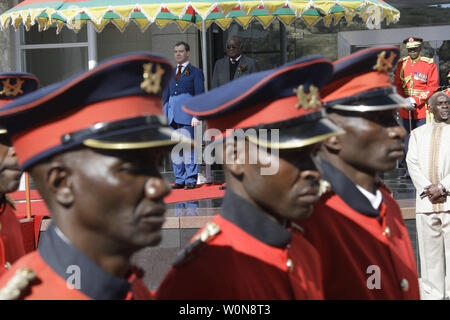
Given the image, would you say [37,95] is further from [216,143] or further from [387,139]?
[387,139]

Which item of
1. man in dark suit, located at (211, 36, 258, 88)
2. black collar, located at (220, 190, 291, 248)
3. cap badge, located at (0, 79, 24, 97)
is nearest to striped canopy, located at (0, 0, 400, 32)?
man in dark suit, located at (211, 36, 258, 88)

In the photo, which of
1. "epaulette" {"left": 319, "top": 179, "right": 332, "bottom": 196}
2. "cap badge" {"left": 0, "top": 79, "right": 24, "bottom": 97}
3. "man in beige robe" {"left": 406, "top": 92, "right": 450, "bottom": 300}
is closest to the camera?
"epaulette" {"left": 319, "top": 179, "right": 332, "bottom": 196}

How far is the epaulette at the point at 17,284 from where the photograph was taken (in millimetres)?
1910

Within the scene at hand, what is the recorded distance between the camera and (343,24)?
555 inches

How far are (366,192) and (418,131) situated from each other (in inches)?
142

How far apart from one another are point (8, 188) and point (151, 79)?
160cm

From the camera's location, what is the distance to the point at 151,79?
81.6 inches

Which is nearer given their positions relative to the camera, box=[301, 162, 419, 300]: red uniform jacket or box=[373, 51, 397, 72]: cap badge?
box=[301, 162, 419, 300]: red uniform jacket

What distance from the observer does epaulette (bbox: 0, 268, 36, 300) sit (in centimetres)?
191

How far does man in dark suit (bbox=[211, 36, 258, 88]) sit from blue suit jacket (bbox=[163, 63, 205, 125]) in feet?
2.04

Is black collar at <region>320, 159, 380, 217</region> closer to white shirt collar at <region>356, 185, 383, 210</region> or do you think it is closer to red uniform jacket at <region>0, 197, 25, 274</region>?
white shirt collar at <region>356, 185, 383, 210</region>

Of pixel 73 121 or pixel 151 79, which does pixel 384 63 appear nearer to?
pixel 151 79

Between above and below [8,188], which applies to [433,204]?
below

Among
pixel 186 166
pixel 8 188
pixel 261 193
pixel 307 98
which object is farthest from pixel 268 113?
pixel 186 166
